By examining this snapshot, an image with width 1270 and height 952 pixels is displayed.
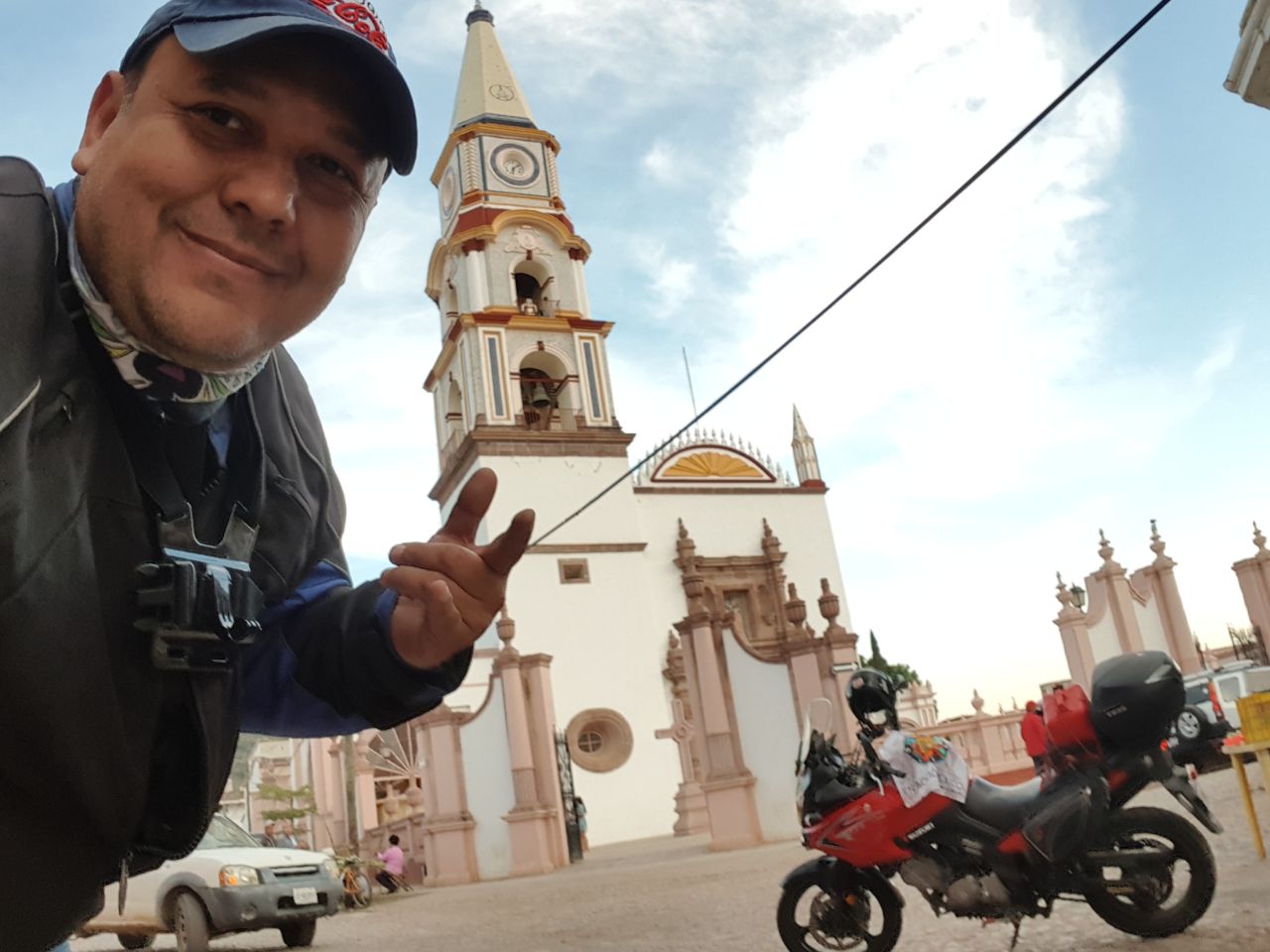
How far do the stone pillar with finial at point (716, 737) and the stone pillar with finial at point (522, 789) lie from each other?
8.72 ft

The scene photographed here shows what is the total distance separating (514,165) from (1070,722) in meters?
24.8

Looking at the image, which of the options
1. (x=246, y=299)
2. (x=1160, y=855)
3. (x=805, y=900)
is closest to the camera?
(x=246, y=299)

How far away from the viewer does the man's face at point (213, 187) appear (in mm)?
955

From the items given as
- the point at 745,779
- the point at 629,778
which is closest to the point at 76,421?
the point at 745,779

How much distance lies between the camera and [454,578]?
1.12m

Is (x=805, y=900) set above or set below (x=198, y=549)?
below


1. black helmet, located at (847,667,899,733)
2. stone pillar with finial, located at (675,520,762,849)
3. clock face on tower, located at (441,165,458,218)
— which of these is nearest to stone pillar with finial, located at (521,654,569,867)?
stone pillar with finial, located at (675,520,762,849)

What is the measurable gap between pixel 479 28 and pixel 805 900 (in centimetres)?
2871

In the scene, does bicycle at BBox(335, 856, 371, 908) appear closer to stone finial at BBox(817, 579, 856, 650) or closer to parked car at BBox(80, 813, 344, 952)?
parked car at BBox(80, 813, 344, 952)

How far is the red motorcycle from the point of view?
4527mm

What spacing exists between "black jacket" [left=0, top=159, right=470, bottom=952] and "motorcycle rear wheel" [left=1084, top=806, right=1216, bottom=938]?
180 inches

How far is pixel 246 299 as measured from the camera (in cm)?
102

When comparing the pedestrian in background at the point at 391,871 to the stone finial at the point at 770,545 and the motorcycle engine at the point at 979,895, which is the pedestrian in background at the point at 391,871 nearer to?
the motorcycle engine at the point at 979,895

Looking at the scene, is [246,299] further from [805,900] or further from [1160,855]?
[805,900]
